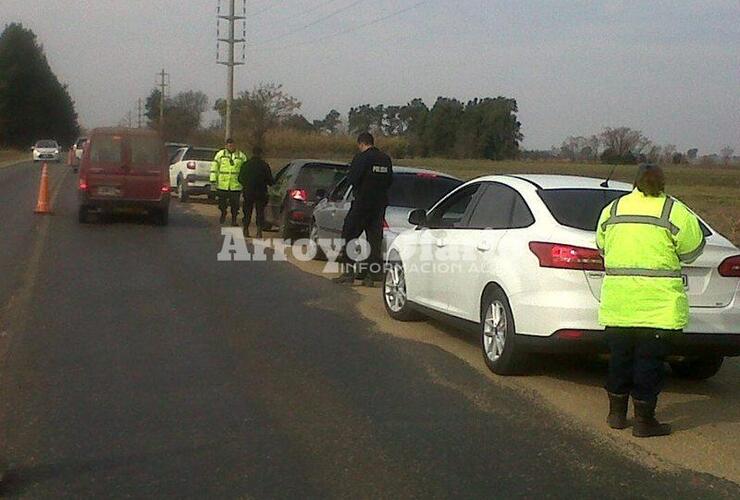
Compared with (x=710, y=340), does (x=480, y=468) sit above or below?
below

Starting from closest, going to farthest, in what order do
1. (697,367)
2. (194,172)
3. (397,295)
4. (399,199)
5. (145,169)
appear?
(697,367)
(397,295)
(399,199)
(145,169)
(194,172)

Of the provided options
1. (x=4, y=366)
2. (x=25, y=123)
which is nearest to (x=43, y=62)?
(x=25, y=123)

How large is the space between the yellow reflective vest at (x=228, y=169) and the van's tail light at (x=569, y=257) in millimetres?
12788

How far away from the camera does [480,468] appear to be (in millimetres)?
5418

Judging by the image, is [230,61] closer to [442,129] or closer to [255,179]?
[255,179]

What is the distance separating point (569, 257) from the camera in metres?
7.03

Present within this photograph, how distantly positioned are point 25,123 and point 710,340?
11047cm

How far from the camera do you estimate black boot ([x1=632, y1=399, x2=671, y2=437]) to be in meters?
6.14

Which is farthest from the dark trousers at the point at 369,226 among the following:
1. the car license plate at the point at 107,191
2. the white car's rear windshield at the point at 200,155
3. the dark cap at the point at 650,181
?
the white car's rear windshield at the point at 200,155

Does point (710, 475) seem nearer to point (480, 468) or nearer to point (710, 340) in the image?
point (480, 468)

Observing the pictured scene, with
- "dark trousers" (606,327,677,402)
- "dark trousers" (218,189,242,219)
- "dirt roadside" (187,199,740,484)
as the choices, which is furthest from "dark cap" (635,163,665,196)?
"dark trousers" (218,189,242,219)

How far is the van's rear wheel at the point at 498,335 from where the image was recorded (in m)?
7.44

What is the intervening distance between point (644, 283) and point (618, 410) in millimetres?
848

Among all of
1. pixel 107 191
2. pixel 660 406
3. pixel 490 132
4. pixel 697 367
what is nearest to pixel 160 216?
pixel 107 191
